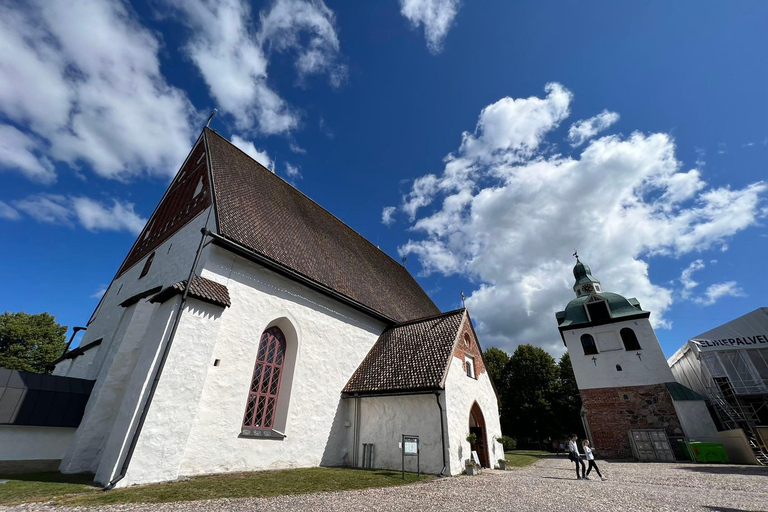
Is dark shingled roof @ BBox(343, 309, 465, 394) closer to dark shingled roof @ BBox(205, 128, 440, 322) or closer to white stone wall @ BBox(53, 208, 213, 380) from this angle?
dark shingled roof @ BBox(205, 128, 440, 322)

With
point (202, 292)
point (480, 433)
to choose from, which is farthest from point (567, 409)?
point (202, 292)

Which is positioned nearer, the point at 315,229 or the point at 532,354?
the point at 315,229

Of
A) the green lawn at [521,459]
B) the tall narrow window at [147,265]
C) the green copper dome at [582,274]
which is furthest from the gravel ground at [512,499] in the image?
the green copper dome at [582,274]

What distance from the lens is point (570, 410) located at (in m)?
36.5

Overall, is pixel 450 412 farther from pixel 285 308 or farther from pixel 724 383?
pixel 724 383

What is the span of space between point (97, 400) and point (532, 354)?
1617 inches

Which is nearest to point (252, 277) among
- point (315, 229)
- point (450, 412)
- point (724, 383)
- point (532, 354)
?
point (315, 229)

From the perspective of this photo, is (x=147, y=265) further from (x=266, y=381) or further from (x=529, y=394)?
(x=529, y=394)

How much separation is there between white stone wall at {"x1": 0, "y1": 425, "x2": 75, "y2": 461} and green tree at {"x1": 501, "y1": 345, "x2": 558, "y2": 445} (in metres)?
39.8

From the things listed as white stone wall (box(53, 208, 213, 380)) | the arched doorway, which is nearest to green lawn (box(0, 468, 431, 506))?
white stone wall (box(53, 208, 213, 380))

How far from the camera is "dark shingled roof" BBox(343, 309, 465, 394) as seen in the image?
10953 millimetres

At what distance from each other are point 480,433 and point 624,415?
15.1m

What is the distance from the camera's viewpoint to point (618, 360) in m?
23.2

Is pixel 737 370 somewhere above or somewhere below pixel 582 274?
below
